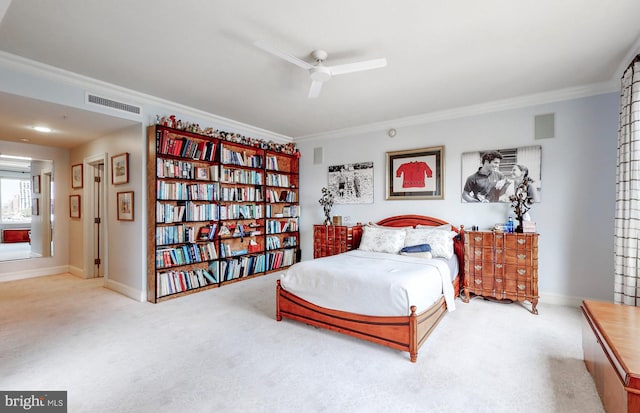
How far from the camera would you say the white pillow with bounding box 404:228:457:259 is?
3.92 m

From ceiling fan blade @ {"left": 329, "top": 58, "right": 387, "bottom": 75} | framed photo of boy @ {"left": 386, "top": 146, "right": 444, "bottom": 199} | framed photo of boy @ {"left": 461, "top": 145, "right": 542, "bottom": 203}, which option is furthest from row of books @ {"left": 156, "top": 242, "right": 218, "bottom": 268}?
framed photo of boy @ {"left": 461, "top": 145, "right": 542, "bottom": 203}

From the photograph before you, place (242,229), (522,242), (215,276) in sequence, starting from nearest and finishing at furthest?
(522,242)
(215,276)
(242,229)

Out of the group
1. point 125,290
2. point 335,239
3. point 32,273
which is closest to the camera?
point 125,290

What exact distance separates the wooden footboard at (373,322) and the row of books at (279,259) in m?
2.38

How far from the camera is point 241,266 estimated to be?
16.7 feet

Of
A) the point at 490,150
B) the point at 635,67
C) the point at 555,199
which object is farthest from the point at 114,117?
the point at 555,199

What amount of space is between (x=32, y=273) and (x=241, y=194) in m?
4.21

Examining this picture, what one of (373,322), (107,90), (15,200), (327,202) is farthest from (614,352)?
(15,200)

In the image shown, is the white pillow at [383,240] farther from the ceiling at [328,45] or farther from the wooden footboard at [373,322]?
the ceiling at [328,45]

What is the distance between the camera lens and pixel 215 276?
Result: 184 inches

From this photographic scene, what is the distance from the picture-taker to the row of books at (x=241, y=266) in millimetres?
4820

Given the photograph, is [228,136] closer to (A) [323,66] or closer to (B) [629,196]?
(A) [323,66]

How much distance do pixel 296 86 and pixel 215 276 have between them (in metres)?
3.18

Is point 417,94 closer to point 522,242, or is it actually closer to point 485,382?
point 522,242
